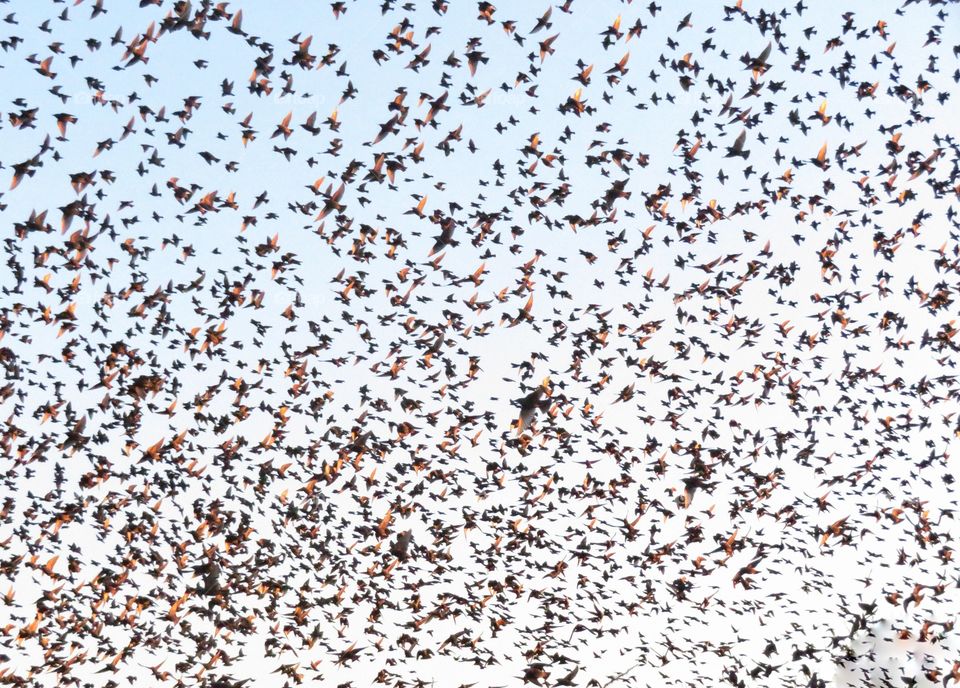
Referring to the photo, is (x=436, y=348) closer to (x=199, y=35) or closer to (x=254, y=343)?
(x=254, y=343)

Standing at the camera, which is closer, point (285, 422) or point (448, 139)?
point (448, 139)

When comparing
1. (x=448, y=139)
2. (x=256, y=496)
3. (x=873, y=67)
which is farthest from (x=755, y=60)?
(x=256, y=496)

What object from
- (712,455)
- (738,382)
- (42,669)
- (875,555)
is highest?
(738,382)

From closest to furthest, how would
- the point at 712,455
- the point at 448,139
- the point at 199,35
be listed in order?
the point at 199,35
the point at 448,139
the point at 712,455

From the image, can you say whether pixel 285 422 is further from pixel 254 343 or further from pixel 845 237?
pixel 845 237

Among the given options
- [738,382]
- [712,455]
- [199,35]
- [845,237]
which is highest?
[199,35]

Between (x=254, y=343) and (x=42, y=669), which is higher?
(x=254, y=343)

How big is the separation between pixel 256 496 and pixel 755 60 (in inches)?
586

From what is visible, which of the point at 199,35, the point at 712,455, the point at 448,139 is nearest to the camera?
the point at 199,35

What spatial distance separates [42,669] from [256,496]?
6.20 m

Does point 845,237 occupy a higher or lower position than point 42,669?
higher

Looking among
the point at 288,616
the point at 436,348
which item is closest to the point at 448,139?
the point at 436,348

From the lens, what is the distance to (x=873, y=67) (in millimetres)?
20406

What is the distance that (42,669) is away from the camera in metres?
23.5
